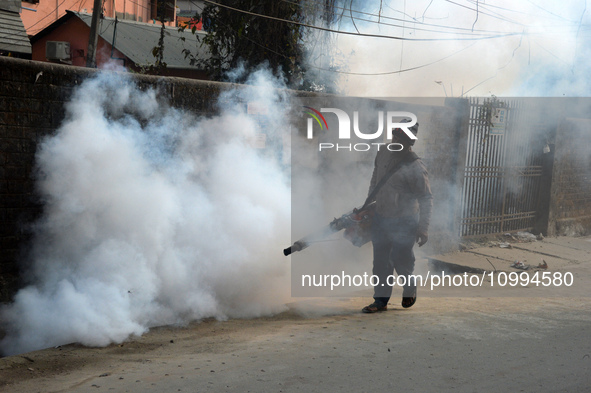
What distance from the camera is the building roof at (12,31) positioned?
9.30m

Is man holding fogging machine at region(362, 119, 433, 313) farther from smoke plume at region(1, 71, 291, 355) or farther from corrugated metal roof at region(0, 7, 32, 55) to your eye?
corrugated metal roof at region(0, 7, 32, 55)

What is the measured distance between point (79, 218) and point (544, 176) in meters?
9.61

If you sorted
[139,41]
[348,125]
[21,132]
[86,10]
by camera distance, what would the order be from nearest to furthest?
[21,132]
[348,125]
[139,41]
[86,10]

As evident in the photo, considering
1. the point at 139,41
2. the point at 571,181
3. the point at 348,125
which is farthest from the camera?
the point at 139,41

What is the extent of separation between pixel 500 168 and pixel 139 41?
1212 centimetres

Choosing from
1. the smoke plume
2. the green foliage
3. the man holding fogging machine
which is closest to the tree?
the green foliage

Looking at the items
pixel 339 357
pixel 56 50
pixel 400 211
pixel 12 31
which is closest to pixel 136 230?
pixel 339 357

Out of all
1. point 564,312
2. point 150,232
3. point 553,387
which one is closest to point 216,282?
point 150,232

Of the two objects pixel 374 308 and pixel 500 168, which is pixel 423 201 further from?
pixel 500 168

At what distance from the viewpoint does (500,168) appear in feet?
33.4

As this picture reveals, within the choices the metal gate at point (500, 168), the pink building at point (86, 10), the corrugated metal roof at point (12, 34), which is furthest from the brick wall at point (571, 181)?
the pink building at point (86, 10)

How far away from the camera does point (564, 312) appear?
5.46 meters

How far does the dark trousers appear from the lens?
551 cm

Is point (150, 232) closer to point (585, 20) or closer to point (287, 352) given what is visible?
point (287, 352)
